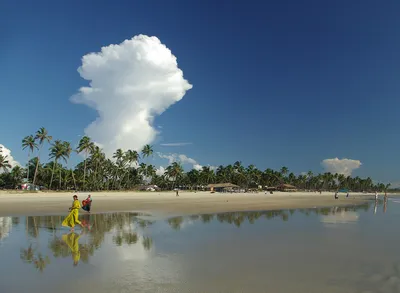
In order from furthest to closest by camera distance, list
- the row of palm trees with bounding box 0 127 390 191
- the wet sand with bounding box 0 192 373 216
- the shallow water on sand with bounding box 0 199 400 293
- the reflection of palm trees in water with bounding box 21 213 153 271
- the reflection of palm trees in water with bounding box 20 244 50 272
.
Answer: the row of palm trees with bounding box 0 127 390 191 < the wet sand with bounding box 0 192 373 216 < the reflection of palm trees in water with bounding box 21 213 153 271 < the reflection of palm trees in water with bounding box 20 244 50 272 < the shallow water on sand with bounding box 0 199 400 293

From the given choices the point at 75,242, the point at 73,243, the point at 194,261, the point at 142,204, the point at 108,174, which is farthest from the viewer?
the point at 108,174

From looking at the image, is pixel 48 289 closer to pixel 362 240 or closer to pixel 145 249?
pixel 145 249

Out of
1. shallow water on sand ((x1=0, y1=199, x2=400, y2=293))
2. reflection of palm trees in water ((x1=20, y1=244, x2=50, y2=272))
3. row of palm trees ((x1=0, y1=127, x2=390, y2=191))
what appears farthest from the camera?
row of palm trees ((x1=0, y1=127, x2=390, y2=191))

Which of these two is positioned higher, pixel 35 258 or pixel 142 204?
pixel 35 258

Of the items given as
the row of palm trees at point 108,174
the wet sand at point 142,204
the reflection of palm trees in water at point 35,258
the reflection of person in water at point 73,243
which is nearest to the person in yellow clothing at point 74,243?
the reflection of person in water at point 73,243

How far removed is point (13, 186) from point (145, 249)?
89.3 m

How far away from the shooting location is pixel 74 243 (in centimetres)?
1145

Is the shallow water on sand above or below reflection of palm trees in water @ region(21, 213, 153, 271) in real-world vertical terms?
above

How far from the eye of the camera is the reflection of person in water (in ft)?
30.4

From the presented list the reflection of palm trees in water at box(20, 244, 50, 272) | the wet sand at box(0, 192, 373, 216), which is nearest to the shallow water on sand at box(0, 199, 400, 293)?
the reflection of palm trees in water at box(20, 244, 50, 272)

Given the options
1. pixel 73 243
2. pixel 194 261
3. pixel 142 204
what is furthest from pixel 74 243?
pixel 142 204

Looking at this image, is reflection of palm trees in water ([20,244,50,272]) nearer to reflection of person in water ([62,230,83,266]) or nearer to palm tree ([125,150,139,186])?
reflection of person in water ([62,230,83,266])

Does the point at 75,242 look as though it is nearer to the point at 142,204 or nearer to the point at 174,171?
the point at 142,204

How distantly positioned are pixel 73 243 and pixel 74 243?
0.04 metres
